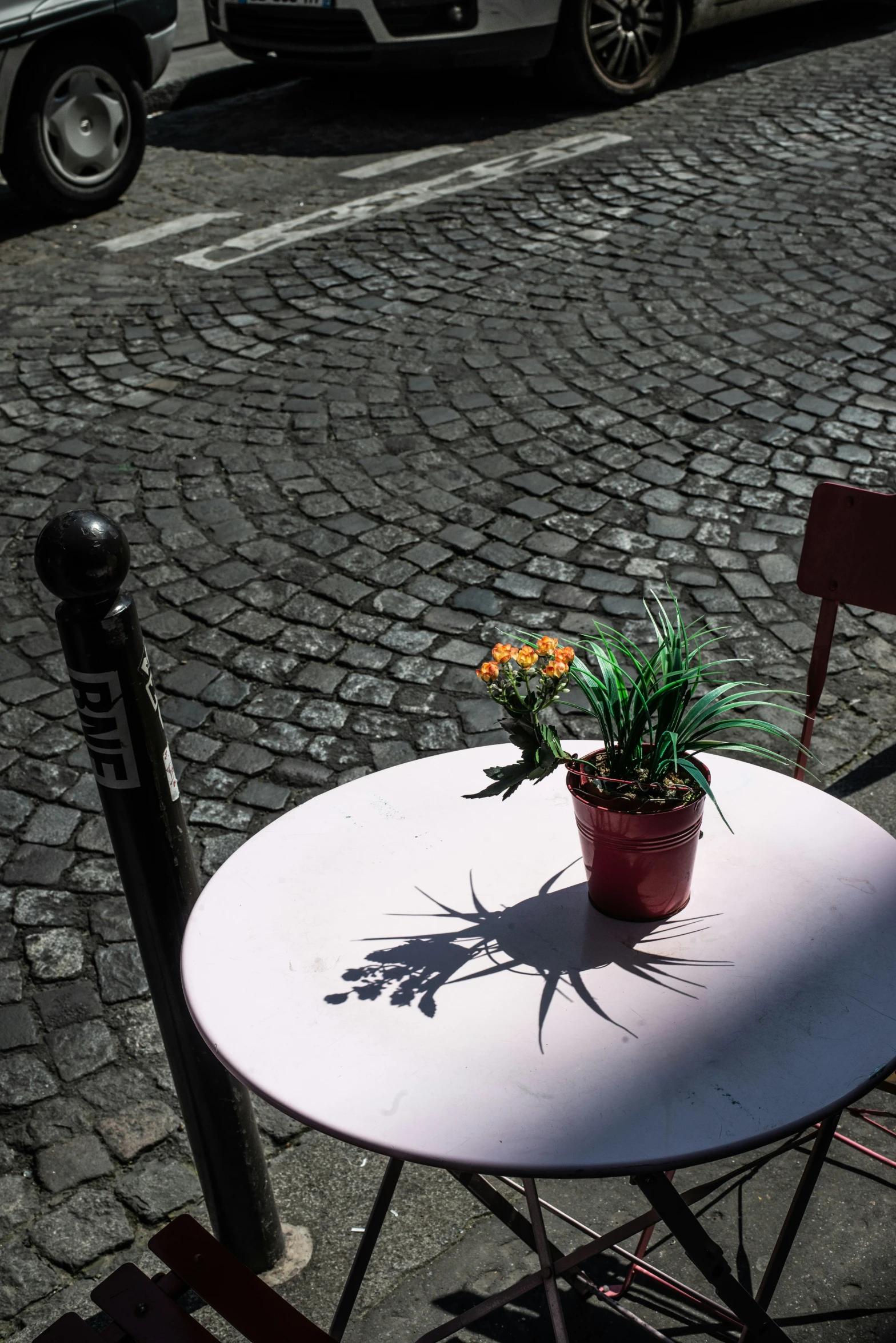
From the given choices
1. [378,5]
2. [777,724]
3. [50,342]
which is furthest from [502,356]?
[378,5]

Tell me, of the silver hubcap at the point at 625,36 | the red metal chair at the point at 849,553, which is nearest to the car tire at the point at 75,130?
the silver hubcap at the point at 625,36

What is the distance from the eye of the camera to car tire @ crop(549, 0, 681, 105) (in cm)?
841

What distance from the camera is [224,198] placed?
772 cm

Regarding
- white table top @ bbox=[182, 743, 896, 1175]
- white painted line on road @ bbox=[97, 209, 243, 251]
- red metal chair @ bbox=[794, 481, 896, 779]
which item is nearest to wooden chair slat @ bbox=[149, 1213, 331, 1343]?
white table top @ bbox=[182, 743, 896, 1175]

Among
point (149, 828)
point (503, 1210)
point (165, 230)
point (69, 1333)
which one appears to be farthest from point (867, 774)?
point (165, 230)

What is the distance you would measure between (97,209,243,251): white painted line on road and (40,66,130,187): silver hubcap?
49 cm

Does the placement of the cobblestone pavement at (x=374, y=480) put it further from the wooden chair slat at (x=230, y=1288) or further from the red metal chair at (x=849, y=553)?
the red metal chair at (x=849, y=553)

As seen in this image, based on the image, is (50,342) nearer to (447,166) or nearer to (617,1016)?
(447,166)

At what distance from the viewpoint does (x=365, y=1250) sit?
207 centimetres

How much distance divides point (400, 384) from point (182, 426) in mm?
939

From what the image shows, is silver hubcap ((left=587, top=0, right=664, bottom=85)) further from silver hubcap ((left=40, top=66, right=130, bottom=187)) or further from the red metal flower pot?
the red metal flower pot

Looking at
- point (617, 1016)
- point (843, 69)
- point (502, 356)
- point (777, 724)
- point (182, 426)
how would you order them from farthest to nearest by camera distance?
1. point (843, 69)
2. point (502, 356)
3. point (182, 426)
4. point (777, 724)
5. point (617, 1016)

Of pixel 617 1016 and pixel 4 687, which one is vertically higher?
pixel 617 1016

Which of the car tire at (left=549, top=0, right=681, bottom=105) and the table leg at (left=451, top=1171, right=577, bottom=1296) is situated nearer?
the table leg at (left=451, top=1171, right=577, bottom=1296)
